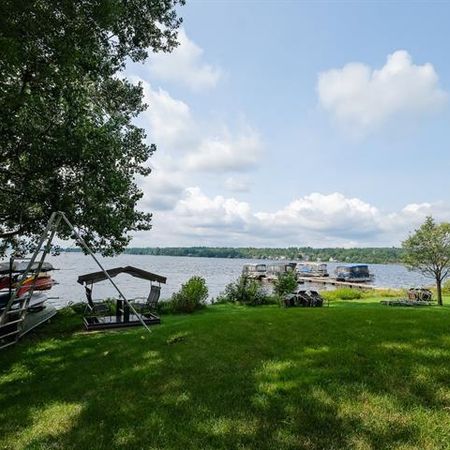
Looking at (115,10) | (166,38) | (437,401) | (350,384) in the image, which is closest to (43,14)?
(115,10)

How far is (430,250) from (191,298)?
1792 cm

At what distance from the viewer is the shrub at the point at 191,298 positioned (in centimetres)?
1880

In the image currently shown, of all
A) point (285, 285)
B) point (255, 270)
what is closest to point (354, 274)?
point (255, 270)

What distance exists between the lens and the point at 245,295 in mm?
23953

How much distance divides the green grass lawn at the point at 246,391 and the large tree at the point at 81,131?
239 inches

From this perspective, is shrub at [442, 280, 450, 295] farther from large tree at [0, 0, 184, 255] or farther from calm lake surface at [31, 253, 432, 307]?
large tree at [0, 0, 184, 255]

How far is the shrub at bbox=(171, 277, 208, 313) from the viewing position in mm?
18797

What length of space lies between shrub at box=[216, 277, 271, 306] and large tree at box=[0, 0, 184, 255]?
406 inches

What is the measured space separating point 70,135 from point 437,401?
38.2 feet

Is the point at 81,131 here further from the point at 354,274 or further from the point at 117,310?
the point at 354,274

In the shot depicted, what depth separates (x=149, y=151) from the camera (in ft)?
49.4

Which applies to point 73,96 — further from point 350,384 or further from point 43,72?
point 350,384

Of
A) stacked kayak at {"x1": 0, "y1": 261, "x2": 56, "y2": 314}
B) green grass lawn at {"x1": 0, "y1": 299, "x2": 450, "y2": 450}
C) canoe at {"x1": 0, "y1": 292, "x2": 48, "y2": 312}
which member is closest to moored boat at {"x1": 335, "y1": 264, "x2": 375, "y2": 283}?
stacked kayak at {"x1": 0, "y1": 261, "x2": 56, "y2": 314}

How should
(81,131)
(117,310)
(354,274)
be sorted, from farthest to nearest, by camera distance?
1. (354,274)
2. (117,310)
3. (81,131)
